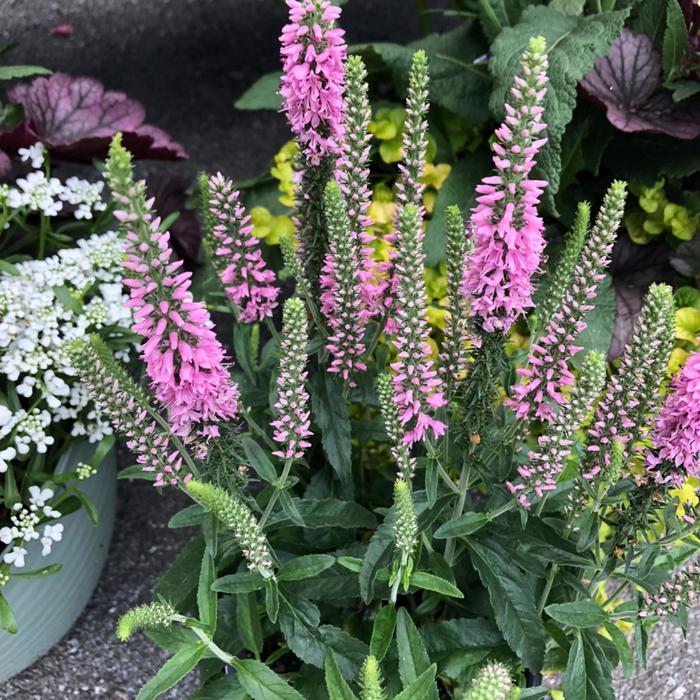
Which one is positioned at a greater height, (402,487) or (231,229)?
(231,229)

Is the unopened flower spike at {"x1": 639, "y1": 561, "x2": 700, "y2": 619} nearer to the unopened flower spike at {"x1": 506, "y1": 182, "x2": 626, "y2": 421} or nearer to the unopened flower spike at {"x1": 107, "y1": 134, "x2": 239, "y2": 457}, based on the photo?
the unopened flower spike at {"x1": 506, "y1": 182, "x2": 626, "y2": 421}

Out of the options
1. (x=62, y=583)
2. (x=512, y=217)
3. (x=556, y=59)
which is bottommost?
(x=62, y=583)

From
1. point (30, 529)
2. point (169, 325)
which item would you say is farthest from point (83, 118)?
point (169, 325)

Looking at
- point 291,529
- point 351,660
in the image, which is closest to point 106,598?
point 291,529

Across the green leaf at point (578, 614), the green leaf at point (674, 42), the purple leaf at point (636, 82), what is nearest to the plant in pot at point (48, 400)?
the green leaf at point (578, 614)

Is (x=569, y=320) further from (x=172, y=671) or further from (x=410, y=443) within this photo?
(x=172, y=671)

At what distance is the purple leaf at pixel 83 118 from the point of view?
2.29 meters

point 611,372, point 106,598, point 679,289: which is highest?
point 679,289

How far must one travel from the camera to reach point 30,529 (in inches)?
69.1

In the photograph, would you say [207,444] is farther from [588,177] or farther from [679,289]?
[588,177]

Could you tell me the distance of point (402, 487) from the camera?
123cm

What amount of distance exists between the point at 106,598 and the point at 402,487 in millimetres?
1349

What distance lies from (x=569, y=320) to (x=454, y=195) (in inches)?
46.0

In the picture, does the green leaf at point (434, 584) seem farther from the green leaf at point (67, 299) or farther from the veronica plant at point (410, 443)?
the green leaf at point (67, 299)
